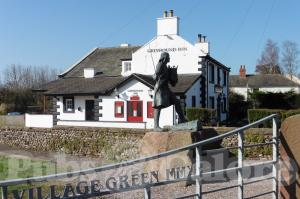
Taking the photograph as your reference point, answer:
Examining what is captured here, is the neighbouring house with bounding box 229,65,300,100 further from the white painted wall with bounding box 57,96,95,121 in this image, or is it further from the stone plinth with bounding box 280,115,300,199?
the stone plinth with bounding box 280,115,300,199

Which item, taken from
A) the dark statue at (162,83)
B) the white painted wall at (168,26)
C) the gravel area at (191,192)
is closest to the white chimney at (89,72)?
the white painted wall at (168,26)

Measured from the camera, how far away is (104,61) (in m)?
35.7

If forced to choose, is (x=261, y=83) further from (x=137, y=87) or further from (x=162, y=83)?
(x=162, y=83)

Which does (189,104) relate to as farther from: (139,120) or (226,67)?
(226,67)

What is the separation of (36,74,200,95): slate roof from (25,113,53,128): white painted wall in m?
1.99

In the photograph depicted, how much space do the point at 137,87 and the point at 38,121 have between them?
731cm

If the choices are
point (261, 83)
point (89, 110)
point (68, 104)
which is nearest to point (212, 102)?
point (89, 110)

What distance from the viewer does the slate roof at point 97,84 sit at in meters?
27.3

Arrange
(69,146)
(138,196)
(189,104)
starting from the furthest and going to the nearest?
(189,104) → (69,146) → (138,196)

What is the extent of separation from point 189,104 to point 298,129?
884 inches

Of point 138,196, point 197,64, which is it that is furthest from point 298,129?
point 197,64

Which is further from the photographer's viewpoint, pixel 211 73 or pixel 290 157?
pixel 211 73

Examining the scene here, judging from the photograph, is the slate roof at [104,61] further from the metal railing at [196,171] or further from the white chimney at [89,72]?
the metal railing at [196,171]

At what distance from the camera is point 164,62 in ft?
35.6
